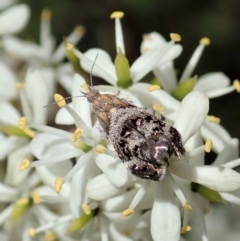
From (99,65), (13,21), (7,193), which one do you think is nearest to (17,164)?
(7,193)

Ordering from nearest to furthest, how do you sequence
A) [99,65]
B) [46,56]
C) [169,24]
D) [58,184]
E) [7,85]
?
1. [58,184]
2. [99,65]
3. [7,85]
4. [46,56]
5. [169,24]

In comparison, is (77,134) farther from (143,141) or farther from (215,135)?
(215,135)

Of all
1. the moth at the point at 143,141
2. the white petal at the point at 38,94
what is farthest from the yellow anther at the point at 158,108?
the white petal at the point at 38,94

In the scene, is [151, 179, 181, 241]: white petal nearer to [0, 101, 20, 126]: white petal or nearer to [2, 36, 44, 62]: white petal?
[0, 101, 20, 126]: white petal

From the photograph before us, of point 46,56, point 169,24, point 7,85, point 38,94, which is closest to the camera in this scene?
point 38,94

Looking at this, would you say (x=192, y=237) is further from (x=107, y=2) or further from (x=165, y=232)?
(x=107, y=2)

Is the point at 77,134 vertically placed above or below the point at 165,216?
above

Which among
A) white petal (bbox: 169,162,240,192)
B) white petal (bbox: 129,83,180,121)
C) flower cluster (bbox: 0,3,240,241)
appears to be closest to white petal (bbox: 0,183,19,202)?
flower cluster (bbox: 0,3,240,241)

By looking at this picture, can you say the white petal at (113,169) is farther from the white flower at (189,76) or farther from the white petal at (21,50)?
the white petal at (21,50)
